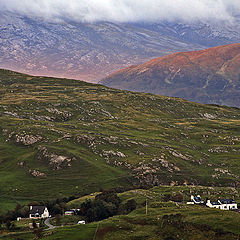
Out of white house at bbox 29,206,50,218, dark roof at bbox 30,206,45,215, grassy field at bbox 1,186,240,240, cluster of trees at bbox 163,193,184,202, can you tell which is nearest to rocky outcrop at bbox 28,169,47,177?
dark roof at bbox 30,206,45,215

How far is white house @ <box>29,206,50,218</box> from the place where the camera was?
126625mm

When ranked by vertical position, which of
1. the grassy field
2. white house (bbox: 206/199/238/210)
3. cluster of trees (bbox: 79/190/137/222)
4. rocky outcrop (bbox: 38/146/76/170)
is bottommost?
white house (bbox: 206/199/238/210)

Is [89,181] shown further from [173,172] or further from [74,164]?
[173,172]

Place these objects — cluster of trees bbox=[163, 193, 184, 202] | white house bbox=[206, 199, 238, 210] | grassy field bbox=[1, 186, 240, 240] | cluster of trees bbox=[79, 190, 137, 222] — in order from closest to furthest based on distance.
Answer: grassy field bbox=[1, 186, 240, 240] < cluster of trees bbox=[79, 190, 137, 222] < white house bbox=[206, 199, 238, 210] < cluster of trees bbox=[163, 193, 184, 202]

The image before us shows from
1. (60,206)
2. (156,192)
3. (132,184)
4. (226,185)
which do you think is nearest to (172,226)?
(60,206)

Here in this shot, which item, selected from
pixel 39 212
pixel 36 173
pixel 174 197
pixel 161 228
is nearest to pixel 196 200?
pixel 174 197

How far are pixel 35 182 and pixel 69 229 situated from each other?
93250 millimetres

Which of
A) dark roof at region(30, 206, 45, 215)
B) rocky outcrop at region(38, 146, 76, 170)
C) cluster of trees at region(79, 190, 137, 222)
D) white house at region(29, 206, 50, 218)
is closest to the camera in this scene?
cluster of trees at region(79, 190, 137, 222)

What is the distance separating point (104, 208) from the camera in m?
118

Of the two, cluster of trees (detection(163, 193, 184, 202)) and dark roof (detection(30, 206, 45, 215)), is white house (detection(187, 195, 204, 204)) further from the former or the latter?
dark roof (detection(30, 206, 45, 215))

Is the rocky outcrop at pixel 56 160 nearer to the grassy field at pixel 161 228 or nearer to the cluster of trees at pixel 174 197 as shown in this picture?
the cluster of trees at pixel 174 197

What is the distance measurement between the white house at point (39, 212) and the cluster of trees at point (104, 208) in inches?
530

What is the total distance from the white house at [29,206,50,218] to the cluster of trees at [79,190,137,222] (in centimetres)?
1346

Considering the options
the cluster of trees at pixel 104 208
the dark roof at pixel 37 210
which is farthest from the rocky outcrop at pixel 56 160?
the cluster of trees at pixel 104 208
